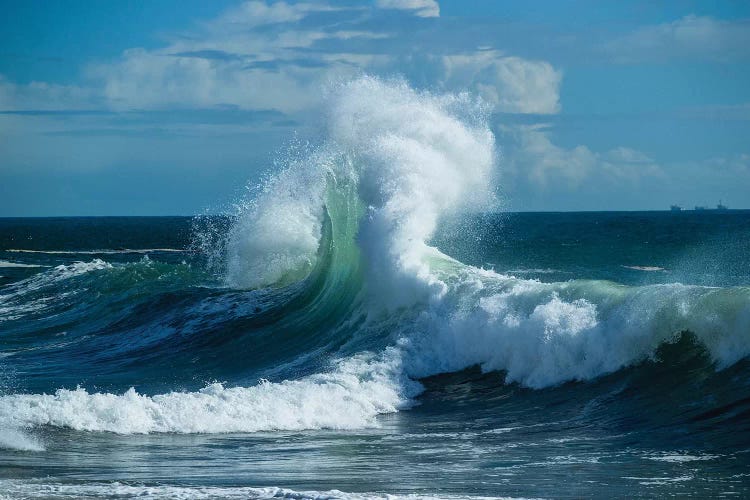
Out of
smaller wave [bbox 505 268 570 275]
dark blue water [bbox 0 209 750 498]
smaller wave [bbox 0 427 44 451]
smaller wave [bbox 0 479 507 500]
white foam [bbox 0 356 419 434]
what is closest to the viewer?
smaller wave [bbox 0 479 507 500]

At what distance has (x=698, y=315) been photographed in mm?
12570

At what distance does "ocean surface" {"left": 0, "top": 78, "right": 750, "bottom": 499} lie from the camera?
9023 mm

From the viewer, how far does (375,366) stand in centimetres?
1444

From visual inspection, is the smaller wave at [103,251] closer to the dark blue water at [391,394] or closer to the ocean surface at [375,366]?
the ocean surface at [375,366]

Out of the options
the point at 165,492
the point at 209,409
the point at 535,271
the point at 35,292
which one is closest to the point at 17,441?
the point at 209,409

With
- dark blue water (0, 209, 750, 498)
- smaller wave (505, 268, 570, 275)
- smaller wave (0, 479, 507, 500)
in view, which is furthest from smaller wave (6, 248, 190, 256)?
smaller wave (0, 479, 507, 500)

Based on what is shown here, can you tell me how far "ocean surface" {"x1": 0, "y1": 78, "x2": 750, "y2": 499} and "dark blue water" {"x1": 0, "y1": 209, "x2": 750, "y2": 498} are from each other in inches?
1.4

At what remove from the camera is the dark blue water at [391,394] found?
8.81 m

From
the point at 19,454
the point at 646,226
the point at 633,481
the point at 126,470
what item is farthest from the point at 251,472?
the point at 646,226

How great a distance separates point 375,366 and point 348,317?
375 cm

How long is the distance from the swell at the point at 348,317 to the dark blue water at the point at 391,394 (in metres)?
0.04

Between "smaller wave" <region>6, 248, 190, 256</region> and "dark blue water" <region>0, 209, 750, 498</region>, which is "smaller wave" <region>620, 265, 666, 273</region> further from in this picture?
"smaller wave" <region>6, 248, 190, 256</region>

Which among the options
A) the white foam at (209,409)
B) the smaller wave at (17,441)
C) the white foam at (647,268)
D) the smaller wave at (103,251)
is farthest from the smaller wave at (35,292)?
the smaller wave at (103,251)

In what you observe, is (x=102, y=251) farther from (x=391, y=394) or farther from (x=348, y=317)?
(x=391, y=394)
